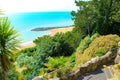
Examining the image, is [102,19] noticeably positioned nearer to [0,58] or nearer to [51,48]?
[51,48]

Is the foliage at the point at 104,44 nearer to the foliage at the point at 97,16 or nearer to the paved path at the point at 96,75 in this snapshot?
the paved path at the point at 96,75

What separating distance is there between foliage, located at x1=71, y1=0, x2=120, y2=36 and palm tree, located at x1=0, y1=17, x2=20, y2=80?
19854 mm

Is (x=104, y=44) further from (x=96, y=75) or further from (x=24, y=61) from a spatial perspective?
(x=24, y=61)

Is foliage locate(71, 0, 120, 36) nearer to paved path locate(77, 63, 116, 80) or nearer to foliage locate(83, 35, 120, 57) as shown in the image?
foliage locate(83, 35, 120, 57)

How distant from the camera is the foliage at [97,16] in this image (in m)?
28.9

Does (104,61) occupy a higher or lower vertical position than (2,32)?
lower

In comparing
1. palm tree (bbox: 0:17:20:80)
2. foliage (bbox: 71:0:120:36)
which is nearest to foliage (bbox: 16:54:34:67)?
foliage (bbox: 71:0:120:36)

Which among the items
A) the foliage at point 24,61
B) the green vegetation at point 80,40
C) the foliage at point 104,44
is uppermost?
the foliage at point 104,44

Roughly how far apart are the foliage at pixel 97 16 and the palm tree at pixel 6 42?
19.9m

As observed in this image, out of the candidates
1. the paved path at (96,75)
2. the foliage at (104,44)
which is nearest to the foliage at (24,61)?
the foliage at (104,44)

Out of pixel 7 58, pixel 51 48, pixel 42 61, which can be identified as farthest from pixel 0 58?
pixel 51 48

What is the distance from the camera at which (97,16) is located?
31.2 meters

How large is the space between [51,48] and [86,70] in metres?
14.5

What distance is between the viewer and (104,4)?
30.0 m
